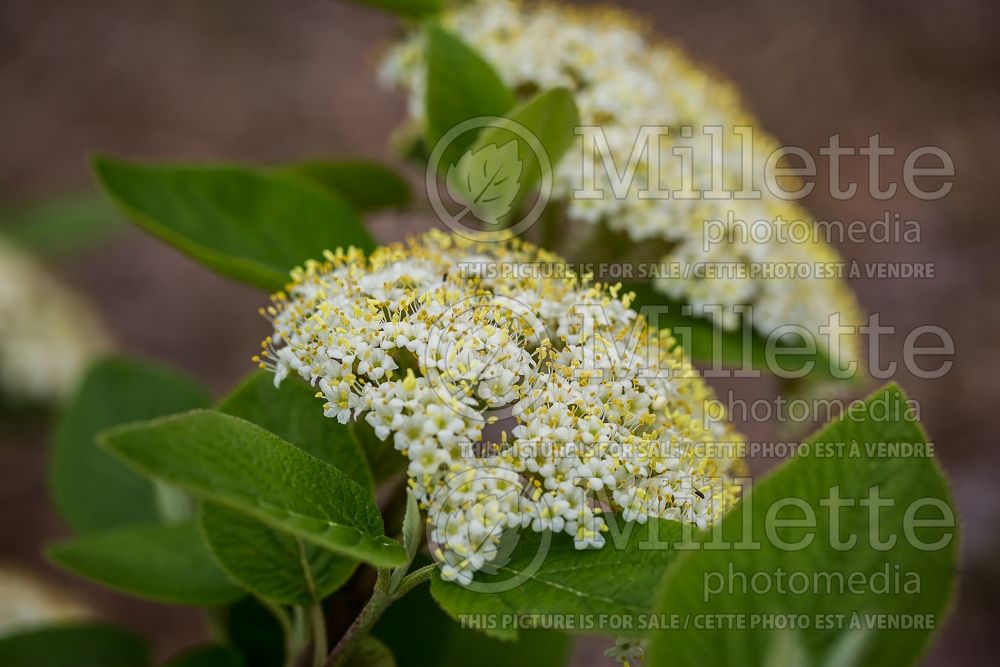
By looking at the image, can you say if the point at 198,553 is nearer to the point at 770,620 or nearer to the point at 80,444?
the point at 80,444

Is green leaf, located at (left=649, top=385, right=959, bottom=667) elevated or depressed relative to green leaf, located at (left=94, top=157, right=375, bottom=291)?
depressed

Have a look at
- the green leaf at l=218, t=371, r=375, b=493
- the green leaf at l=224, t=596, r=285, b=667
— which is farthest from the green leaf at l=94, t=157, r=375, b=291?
the green leaf at l=224, t=596, r=285, b=667

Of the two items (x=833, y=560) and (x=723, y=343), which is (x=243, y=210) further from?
(x=833, y=560)

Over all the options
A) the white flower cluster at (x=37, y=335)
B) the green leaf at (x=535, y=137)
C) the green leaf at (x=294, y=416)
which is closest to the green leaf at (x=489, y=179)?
the green leaf at (x=535, y=137)

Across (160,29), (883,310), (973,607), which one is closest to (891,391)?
(973,607)

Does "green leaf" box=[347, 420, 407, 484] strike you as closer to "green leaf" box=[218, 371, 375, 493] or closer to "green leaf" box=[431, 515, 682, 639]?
"green leaf" box=[218, 371, 375, 493]

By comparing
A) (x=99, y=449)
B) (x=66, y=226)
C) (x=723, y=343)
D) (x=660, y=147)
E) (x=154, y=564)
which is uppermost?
(x=66, y=226)

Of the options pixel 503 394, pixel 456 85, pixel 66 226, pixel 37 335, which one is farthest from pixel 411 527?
pixel 66 226
